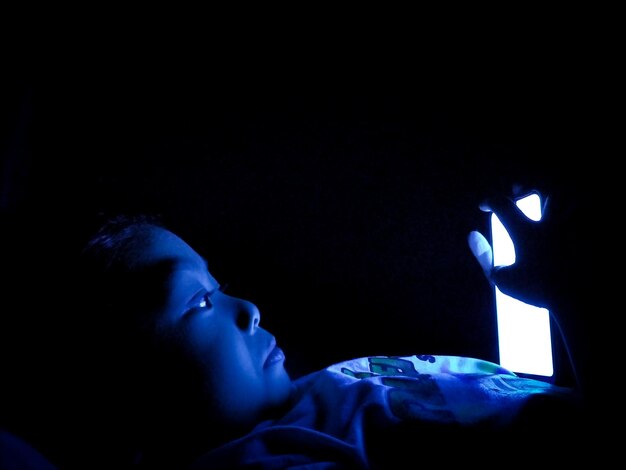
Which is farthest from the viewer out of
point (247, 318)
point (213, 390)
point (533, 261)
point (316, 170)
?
point (316, 170)

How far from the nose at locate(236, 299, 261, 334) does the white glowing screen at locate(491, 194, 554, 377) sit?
48cm

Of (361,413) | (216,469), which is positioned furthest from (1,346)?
(361,413)

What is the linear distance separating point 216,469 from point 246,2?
1134mm

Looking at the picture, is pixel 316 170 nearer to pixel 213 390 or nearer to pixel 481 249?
pixel 481 249

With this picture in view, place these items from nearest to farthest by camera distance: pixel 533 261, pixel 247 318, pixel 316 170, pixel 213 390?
pixel 533 261, pixel 213 390, pixel 247 318, pixel 316 170

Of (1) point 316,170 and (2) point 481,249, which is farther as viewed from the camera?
(1) point 316,170

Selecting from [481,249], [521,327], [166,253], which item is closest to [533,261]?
[481,249]

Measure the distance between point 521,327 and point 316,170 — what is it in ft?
2.07

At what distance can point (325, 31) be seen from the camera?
1042 millimetres

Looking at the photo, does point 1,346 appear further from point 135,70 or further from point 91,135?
point 135,70

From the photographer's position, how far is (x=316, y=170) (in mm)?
1045

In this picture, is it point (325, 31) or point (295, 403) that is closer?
point (295, 403)

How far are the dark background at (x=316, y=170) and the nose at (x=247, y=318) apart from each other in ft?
0.87

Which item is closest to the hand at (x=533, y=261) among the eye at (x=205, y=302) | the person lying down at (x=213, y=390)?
the person lying down at (x=213, y=390)
